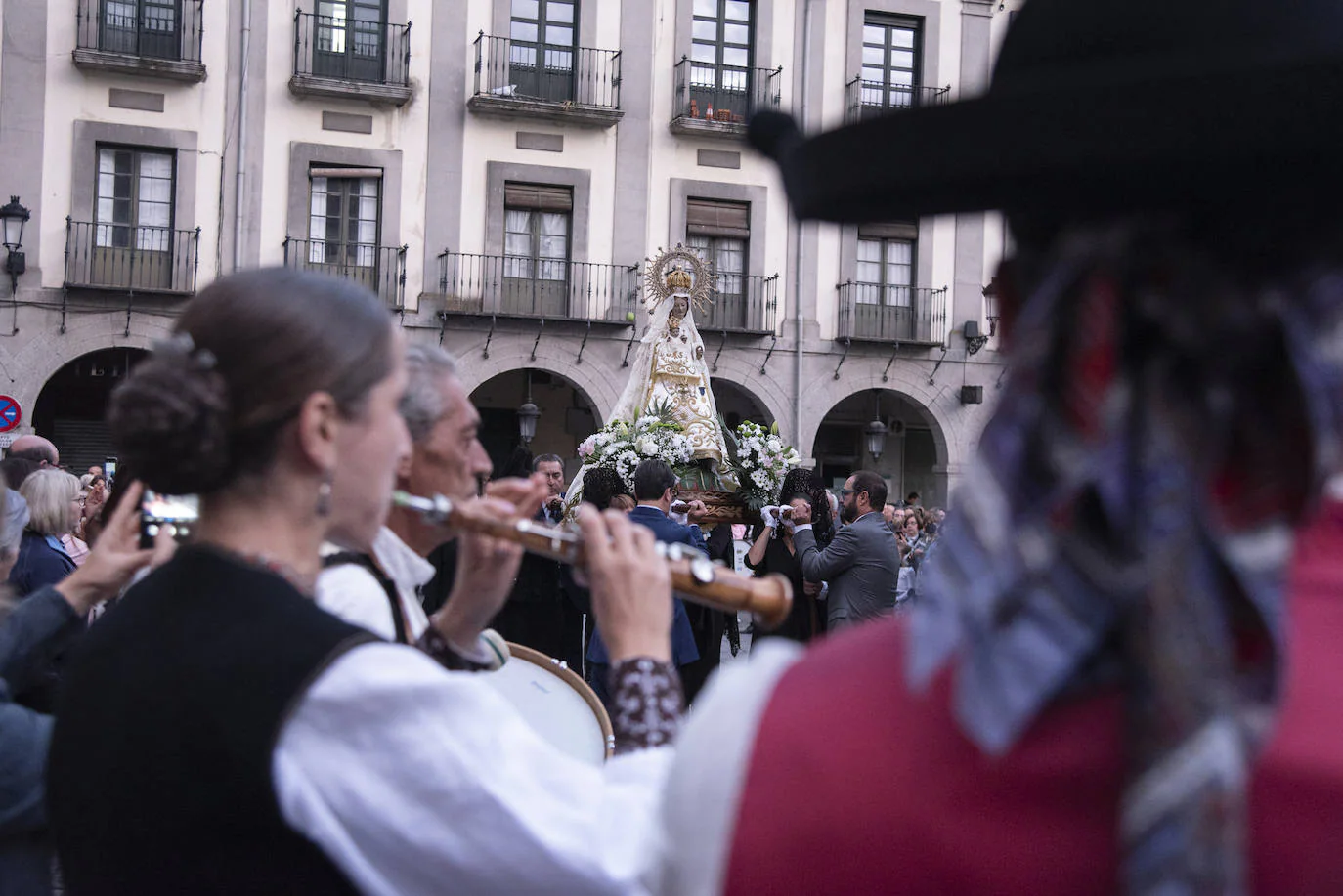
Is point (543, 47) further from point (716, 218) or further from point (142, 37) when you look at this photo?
point (142, 37)

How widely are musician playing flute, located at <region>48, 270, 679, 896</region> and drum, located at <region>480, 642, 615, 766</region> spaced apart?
1315 mm

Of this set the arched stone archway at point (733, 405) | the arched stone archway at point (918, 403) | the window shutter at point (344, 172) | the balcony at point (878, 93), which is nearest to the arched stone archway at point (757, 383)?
the arched stone archway at point (918, 403)

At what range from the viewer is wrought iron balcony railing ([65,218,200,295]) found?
650 inches

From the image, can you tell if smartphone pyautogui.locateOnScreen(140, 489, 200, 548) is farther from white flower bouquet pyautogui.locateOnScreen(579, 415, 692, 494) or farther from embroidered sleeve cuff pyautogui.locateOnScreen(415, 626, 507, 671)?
white flower bouquet pyautogui.locateOnScreen(579, 415, 692, 494)

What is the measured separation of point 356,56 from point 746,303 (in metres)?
6.69

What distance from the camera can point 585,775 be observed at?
51.8 inches

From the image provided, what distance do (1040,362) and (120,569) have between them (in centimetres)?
248

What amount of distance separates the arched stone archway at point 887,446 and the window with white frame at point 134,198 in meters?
10.5

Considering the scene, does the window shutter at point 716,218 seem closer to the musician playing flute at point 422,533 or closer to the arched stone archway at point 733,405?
the arched stone archway at point 733,405

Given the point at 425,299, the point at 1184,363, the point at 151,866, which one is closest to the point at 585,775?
the point at 151,866

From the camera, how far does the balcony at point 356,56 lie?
17219mm

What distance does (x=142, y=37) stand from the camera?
16.8 metres

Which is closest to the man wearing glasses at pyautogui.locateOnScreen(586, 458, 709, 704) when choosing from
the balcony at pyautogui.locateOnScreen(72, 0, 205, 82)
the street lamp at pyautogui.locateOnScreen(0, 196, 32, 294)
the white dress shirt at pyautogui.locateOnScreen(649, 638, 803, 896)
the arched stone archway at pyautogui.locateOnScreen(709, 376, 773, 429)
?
the white dress shirt at pyautogui.locateOnScreen(649, 638, 803, 896)

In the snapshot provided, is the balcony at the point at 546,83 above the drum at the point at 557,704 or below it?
above
